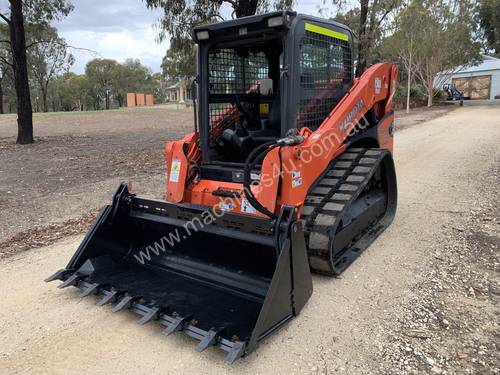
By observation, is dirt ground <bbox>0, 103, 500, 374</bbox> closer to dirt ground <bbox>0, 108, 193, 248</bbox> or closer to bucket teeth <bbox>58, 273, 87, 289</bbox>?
bucket teeth <bbox>58, 273, 87, 289</bbox>

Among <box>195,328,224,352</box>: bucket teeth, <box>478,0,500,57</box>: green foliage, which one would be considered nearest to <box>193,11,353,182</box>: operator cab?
<box>195,328,224,352</box>: bucket teeth

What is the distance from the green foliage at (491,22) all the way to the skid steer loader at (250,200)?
4059 cm

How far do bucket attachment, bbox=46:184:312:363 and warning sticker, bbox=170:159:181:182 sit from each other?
34 cm

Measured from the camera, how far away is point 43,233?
17.4 feet

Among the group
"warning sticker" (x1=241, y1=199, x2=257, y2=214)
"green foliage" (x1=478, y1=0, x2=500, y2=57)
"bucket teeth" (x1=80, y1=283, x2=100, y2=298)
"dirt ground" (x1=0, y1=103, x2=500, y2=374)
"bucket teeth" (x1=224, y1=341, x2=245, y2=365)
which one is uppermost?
"green foliage" (x1=478, y1=0, x2=500, y2=57)

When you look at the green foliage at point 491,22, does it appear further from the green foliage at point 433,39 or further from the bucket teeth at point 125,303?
the bucket teeth at point 125,303

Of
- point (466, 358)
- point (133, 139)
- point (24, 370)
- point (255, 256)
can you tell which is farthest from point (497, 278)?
point (133, 139)

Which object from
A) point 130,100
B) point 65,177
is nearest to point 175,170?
point 65,177

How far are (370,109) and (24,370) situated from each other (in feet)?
13.8

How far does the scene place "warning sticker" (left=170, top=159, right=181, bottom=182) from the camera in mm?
4113

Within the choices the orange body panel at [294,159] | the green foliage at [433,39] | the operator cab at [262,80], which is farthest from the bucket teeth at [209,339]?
the green foliage at [433,39]

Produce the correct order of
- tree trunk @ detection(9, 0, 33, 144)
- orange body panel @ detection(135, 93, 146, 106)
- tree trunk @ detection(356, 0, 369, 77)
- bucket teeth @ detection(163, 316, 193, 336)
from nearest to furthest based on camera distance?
bucket teeth @ detection(163, 316, 193, 336)
tree trunk @ detection(9, 0, 33, 144)
tree trunk @ detection(356, 0, 369, 77)
orange body panel @ detection(135, 93, 146, 106)

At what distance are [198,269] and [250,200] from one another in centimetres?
82

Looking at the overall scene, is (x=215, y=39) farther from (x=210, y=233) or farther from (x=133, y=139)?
(x=133, y=139)
